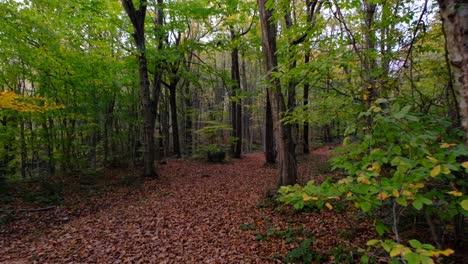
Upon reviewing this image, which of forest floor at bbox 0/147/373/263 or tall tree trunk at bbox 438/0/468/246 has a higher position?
tall tree trunk at bbox 438/0/468/246

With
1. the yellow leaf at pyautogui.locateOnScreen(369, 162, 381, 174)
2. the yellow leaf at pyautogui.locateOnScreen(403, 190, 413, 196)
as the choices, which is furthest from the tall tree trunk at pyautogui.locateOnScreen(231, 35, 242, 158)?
the yellow leaf at pyautogui.locateOnScreen(403, 190, 413, 196)

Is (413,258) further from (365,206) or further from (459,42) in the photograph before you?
(459,42)

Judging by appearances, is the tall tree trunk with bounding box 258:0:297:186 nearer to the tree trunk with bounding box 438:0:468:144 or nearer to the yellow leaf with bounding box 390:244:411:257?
the tree trunk with bounding box 438:0:468:144

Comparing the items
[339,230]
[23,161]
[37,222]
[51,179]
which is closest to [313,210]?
[339,230]

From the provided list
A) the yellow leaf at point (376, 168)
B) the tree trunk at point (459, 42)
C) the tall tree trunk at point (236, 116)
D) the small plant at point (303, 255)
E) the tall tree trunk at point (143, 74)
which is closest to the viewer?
the tree trunk at point (459, 42)

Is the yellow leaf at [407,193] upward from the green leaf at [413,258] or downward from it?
upward

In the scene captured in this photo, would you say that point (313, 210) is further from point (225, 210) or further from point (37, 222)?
point (37, 222)

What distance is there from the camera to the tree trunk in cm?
179

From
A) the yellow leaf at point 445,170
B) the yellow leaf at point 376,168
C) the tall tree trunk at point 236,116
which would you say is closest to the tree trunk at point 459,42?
the yellow leaf at point 445,170

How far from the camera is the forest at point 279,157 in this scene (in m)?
1.99

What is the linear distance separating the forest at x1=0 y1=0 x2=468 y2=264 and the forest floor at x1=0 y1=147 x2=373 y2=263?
4 centimetres

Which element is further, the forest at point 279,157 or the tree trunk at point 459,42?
the forest at point 279,157

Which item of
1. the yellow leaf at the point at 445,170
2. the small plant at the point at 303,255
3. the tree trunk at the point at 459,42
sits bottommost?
the small plant at the point at 303,255

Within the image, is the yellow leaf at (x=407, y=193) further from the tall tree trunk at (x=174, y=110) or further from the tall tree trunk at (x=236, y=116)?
the tall tree trunk at (x=174, y=110)
